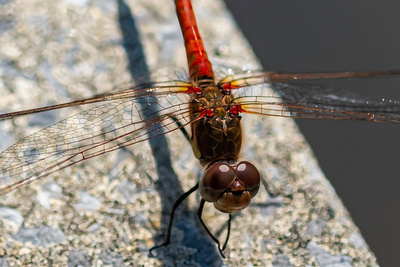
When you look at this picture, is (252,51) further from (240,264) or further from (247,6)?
(240,264)

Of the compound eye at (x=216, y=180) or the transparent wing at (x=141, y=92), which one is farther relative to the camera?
the transparent wing at (x=141, y=92)

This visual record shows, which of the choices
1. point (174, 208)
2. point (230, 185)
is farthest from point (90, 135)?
point (230, 185)

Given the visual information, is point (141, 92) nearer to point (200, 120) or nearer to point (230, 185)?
point (200, 120)

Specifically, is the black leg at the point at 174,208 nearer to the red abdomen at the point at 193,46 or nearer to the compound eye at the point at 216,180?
the compound eye at the point at 216,180

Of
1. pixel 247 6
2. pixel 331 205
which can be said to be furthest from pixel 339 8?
pixel 331 205

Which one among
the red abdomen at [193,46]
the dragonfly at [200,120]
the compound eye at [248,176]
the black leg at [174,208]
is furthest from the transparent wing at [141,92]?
the compound eye at [248,176]
